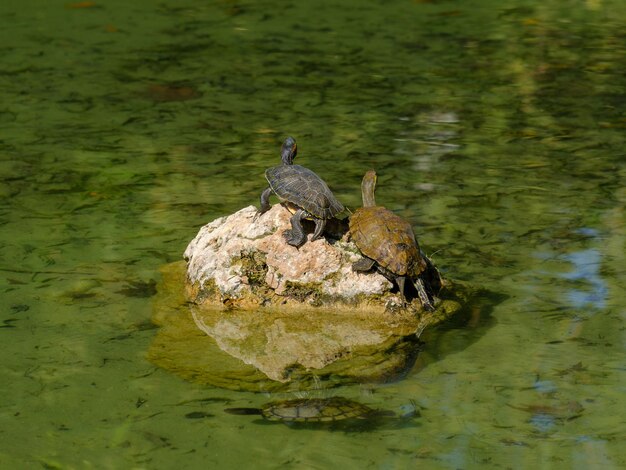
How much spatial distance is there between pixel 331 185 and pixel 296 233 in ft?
5.60

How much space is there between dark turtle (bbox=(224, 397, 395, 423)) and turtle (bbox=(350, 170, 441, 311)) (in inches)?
24.6

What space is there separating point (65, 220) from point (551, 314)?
2478 mm

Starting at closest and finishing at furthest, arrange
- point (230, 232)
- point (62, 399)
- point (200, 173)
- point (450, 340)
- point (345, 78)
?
1. point (62, 399)
2. point (450, 340)
3. point (230, 232)
4. point (200, 173)
5. point (345, 78)

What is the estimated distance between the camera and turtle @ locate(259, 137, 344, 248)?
4332mm

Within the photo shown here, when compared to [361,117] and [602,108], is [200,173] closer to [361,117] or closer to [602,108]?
[361,117]

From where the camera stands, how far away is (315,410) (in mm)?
3723

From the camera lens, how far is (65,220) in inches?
219

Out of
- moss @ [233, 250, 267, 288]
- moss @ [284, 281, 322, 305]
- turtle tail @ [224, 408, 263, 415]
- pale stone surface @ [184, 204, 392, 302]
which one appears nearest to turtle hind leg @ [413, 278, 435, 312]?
pale stone surface @ [184, 204, 392, 302]

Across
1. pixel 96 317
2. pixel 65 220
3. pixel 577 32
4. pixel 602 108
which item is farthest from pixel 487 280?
pixel 577 32

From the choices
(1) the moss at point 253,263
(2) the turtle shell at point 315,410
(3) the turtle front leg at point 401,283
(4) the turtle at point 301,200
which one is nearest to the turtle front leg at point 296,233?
(4) the turtle at point 301,200

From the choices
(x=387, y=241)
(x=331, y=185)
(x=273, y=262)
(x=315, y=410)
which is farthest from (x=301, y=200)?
(x=331, y=185)

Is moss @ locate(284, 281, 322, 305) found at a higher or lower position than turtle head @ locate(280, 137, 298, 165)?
lower

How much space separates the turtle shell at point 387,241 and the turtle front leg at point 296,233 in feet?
0.67

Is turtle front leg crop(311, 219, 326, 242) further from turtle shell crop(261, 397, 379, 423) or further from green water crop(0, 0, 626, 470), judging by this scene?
turtle shell crop(261, 397, 379, 423)
